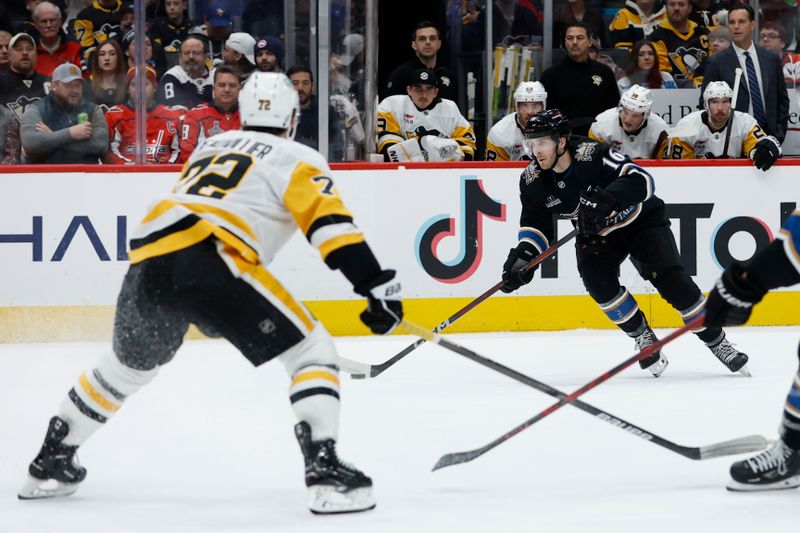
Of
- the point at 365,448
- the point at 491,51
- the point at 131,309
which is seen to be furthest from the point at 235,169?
the point at 491,51

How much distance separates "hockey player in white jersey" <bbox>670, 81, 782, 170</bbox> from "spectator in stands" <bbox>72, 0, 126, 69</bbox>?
2.81 m

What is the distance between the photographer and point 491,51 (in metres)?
7.14

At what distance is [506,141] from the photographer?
263 inches

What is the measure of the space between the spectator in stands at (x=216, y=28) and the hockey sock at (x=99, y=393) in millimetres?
3456

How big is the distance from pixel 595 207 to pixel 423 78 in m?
2.13

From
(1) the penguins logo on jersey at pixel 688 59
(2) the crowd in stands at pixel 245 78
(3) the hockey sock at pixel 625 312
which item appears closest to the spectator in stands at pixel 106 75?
(2) the crowd in stands at pixel 245 78

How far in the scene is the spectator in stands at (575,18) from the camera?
282 inches

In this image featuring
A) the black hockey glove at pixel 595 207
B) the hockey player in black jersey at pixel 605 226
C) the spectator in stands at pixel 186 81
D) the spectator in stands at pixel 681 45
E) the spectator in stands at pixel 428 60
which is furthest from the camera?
the spectator in stands at pixel 681 45

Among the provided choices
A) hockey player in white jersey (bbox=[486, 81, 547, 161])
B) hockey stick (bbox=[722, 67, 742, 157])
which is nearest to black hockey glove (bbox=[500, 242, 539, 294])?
hockey player in white jersey (bbox=[486, 81, 547, 161])

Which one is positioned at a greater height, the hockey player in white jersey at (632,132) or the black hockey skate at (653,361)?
the hockey player in white jersey at (632,132)

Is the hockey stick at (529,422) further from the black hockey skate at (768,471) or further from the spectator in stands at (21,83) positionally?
the spectator in stands at (21,83)

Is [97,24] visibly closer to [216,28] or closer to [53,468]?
[216,28]

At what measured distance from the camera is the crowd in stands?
6148 millimetres

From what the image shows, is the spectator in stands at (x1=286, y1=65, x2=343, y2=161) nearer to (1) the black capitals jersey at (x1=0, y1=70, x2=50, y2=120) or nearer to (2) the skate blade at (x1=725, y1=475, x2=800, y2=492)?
(1) the black capitals jersey at (x1=0, y1=70, x2=50, y2=120)
